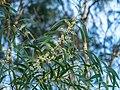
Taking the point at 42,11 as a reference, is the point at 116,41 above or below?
below

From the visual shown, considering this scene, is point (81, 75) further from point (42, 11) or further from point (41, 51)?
point (42, 11)

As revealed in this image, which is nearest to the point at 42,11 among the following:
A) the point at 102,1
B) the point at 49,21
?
the point at 49,21

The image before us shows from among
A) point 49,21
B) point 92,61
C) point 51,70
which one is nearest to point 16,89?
point 51,70

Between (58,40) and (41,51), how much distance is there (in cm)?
8

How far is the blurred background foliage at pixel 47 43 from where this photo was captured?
1396 millimetres

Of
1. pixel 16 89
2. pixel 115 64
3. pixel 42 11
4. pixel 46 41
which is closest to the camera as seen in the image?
pixel 46 41

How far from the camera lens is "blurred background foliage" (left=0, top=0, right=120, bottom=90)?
1.40 meters

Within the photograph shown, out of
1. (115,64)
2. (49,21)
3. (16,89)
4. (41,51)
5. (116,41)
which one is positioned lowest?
(16,89)

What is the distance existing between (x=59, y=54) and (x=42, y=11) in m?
2.76

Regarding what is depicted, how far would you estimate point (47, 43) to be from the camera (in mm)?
1379

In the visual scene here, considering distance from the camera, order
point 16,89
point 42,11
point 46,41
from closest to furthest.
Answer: point 46,41 < point 16,89 < point 42,11

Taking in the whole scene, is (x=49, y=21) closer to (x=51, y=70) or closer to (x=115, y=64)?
(x=115, y=64)

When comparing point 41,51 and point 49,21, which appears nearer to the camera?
point 41,51

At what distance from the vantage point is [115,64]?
368 cm
